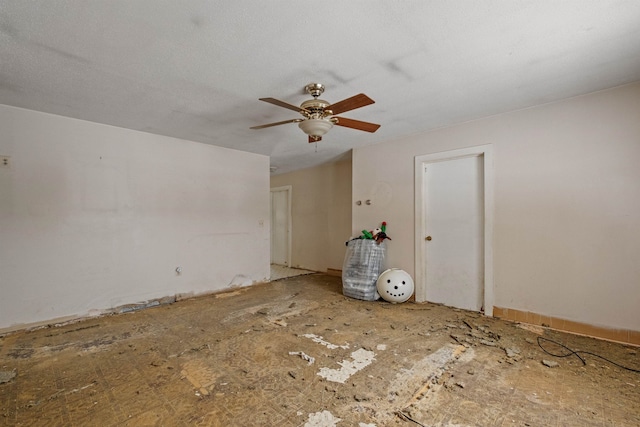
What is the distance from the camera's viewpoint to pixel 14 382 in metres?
1.98

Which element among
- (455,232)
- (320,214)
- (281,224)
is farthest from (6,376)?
(281,224)

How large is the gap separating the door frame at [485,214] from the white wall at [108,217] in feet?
9.66

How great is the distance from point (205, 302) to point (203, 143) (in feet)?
8.14

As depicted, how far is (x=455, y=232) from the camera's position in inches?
144

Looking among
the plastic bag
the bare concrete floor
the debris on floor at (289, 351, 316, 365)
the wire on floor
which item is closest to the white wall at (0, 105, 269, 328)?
the bare concrete floor

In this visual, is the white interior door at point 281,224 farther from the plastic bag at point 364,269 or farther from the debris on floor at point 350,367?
the debris on floor at point 350,367

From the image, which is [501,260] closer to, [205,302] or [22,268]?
[205,302]

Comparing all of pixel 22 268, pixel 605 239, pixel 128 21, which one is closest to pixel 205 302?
pixel 22 268

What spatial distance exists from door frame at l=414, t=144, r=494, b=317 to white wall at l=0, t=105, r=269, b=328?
294cm

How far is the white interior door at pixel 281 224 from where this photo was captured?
6934 millimetres

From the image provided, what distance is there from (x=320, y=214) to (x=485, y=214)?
348cm

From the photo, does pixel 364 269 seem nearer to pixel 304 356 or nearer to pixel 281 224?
pixel 304 356

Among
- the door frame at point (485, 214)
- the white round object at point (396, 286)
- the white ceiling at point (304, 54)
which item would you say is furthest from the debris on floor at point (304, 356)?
the white ceiling at point (304, 54)

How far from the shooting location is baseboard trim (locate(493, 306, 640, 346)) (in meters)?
2.54
